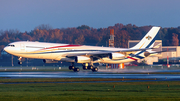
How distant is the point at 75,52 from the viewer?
196 feet

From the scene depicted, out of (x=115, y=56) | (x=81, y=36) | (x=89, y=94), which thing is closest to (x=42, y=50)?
(x=115, y=56)

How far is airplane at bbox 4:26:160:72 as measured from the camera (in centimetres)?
5400

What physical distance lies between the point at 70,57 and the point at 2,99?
127 feet

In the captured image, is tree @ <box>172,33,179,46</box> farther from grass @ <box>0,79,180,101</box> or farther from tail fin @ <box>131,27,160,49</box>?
grass @ <box>0,79,180,101</box>

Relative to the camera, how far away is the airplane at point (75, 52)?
2126 inches

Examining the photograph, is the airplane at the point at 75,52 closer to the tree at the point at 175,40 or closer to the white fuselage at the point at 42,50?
the white fuselage at the point at 42,50

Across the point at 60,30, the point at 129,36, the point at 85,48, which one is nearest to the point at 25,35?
the point at 60,30

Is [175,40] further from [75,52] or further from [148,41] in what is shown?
[75,52]

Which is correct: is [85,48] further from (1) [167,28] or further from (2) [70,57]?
(1) [167,28]

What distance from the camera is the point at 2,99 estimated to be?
19.7m

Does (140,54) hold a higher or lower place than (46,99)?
higher

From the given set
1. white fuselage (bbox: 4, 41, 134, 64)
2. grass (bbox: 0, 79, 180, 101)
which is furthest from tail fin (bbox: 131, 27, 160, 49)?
grass (bbox: 0, 79, 180, 101)

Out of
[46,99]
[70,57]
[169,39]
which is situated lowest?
[46,99]

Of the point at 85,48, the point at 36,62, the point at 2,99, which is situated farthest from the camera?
the point at 36,62
